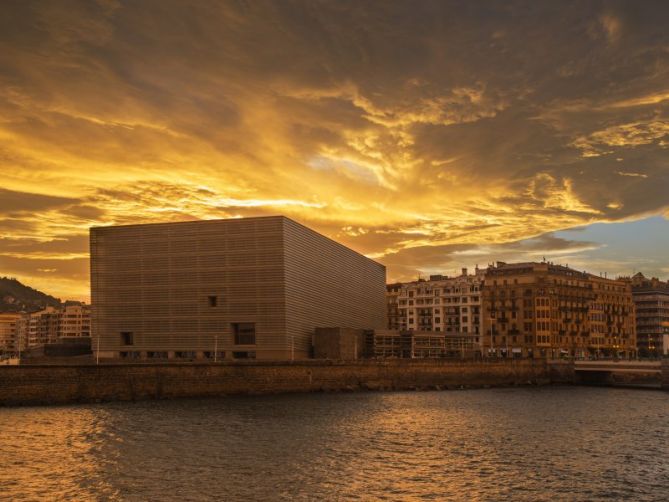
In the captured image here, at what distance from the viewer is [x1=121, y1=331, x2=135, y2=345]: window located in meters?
136

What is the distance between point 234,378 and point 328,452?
154ft

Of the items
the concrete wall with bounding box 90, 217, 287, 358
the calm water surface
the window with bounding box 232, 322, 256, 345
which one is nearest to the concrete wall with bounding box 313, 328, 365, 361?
the concrete wall with bounding box 90, 217, 287, 358

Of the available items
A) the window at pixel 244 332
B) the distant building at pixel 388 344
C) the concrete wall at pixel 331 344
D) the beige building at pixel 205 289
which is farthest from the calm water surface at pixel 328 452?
the distant building at pixel 388 344

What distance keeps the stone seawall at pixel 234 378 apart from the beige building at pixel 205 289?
13.6 metres

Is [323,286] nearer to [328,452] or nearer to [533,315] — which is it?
[533,315]

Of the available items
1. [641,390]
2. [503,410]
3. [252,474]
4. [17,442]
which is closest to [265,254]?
[503,410]

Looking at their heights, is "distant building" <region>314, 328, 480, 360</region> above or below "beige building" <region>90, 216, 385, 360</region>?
below

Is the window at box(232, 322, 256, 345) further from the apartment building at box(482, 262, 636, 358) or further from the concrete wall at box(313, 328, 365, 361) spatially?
the apartment building at box(482, 262, 636, 358)

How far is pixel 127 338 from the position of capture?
13662cm

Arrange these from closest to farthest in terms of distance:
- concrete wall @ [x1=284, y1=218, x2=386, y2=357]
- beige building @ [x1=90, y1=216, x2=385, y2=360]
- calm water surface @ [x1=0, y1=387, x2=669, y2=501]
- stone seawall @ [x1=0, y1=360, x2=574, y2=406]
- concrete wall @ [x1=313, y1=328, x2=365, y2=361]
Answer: calm water surface @ [x1=0, y1=387, x2=669, y2=501] → stone seawall @ [x1=0, y1=360, x2=574, y2=406] → beige building @ [x1=90, y1=216, x2=385, y2=360] → concrete wall @ [x1=284, y1=218, x2=386, y2=357] → concrete wall @ [x1=313, y1=328, x2=365, y2=361]

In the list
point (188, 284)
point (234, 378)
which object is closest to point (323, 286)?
point (188, 284)

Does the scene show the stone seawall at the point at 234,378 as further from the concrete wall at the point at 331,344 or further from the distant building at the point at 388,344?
the concrete wall at the point at 331,344

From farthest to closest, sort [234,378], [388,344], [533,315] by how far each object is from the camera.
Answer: [533,315], [388,344], [234,378]

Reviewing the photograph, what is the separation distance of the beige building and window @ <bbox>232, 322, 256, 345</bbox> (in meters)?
0.16
